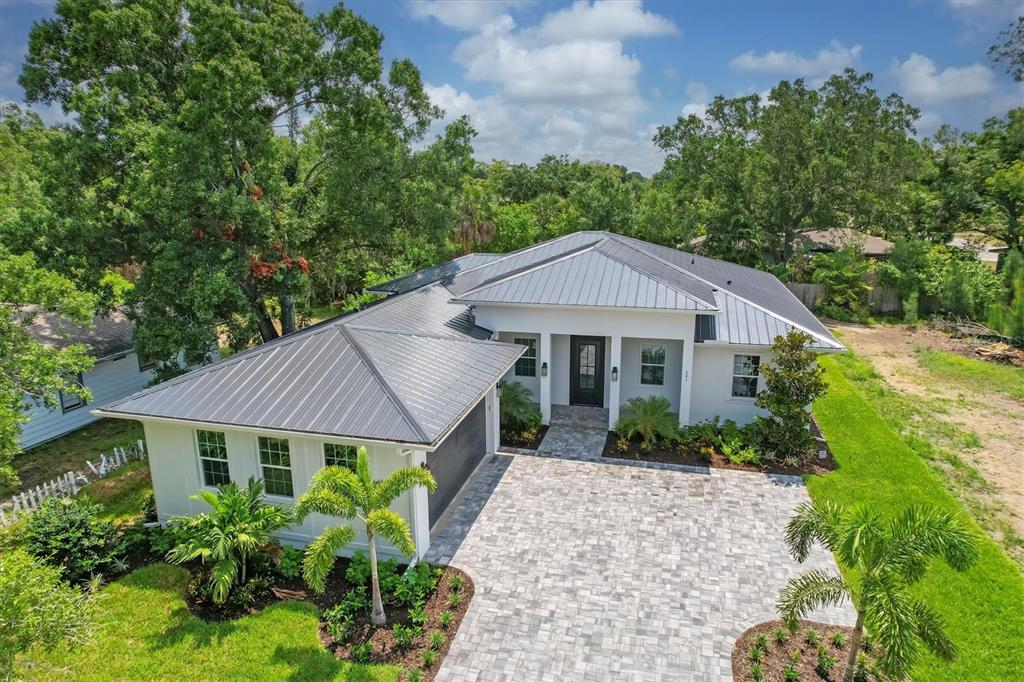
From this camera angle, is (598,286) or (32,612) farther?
(598,286)

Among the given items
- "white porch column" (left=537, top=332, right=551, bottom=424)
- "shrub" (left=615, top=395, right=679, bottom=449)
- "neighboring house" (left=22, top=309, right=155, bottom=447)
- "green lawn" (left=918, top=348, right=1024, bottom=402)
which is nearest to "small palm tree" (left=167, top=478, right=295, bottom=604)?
"white porch column" (left=537, top=332, right=551, bottom=424)

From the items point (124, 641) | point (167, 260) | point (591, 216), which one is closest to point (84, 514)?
point (124, 641)

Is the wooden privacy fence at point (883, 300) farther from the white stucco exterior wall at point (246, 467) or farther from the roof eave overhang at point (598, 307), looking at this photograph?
the white stucco exterior wall at point (246, 467)

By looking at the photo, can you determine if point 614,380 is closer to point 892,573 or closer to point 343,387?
point 343,387

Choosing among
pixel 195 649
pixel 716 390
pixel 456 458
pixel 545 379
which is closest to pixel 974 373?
pixel 716 390

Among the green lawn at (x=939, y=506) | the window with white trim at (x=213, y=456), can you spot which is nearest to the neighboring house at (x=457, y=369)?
the window with white trim at (x=213, y=456)

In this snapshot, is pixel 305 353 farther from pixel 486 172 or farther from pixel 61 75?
pixel 486 172

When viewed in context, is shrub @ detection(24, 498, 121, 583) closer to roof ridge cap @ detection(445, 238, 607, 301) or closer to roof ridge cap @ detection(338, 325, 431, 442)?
roof ridge cap @ detection(338, 325, 431, 442)
